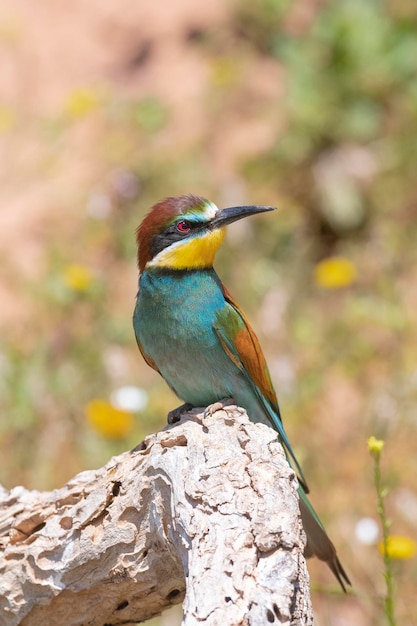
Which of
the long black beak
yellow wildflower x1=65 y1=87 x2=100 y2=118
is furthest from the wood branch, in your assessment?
yellow wildflower x1=65 y1=87 x2=100 y2=118

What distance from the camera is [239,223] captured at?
193 inches

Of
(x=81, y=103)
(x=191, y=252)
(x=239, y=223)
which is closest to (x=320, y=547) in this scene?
(x=191, y=252)

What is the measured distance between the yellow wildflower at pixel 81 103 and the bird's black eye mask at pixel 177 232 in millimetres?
3274

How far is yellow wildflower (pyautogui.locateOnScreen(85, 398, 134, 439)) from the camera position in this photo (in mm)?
3312

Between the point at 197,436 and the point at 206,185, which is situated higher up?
the point at 206,185

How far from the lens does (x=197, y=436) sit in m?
1.96

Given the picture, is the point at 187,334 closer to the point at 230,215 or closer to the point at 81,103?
the point at 230,215

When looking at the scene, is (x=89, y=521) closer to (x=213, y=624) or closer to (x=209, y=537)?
(x=209, y=537)

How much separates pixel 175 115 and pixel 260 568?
5.08m

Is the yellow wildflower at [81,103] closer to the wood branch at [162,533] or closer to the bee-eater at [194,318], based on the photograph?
the bee-eater at [194,318]

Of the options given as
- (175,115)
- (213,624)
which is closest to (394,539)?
(213,624)

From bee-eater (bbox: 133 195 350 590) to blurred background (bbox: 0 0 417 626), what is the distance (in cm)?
64

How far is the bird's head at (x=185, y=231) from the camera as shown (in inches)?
99.3

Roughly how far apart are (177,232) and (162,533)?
0.94 m
